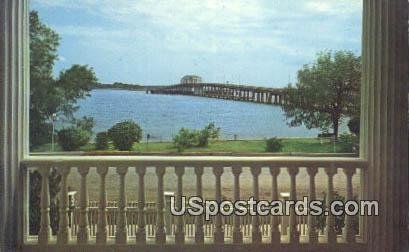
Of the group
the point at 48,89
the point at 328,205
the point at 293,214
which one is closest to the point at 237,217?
the point at 293,214

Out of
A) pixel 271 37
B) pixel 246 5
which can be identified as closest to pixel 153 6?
pixel 246 5

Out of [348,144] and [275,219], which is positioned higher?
[348,144]

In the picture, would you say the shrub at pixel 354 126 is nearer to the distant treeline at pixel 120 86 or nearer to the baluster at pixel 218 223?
the baluster at pixel 218 223

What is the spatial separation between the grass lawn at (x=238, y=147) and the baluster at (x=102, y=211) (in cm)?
36

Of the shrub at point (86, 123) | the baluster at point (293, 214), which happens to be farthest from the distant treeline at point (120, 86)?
the baluster at point (293, 214)

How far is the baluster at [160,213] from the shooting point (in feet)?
9.22

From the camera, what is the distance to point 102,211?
2.81 meters

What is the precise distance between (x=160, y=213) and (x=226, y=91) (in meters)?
0.96

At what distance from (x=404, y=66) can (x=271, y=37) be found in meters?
0.93

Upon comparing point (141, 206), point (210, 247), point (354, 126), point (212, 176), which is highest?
point (354, 126)

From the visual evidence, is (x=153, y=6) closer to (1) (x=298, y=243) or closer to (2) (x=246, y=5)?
(2) (x=246, y=5)

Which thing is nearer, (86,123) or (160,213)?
(160,213)

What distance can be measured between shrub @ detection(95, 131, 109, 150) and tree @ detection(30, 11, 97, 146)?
210 millimetres

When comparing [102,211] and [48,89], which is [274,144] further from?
[48,89]
